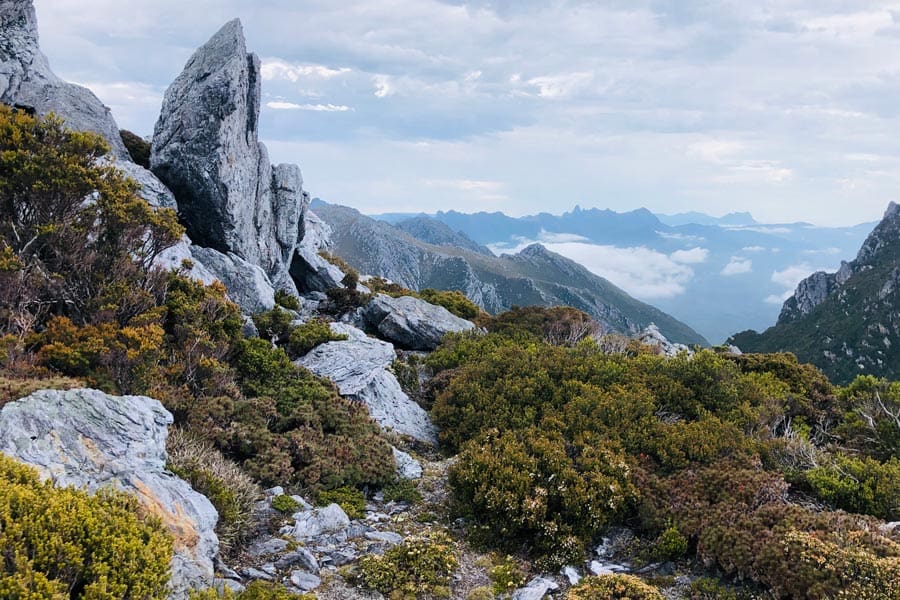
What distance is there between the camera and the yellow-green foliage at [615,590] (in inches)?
308

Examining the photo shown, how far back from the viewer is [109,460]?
26.5 ft

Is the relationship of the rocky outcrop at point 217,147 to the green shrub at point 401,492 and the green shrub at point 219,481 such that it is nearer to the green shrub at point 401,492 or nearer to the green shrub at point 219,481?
the green shrub at point 219,481

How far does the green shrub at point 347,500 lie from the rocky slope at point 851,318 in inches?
3976

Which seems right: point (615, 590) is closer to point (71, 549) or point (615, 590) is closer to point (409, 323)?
point (71, 549)

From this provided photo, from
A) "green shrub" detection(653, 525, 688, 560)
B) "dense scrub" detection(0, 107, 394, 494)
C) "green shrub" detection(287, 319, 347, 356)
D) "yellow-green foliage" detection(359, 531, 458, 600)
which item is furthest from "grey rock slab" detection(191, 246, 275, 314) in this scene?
"green shrub" detection(653, 525, 688, 560)

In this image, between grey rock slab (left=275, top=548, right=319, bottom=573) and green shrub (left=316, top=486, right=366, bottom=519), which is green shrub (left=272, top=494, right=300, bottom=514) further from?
grey rock slab (left=275, top=548, right=319, bottom=573)

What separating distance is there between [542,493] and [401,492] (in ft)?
11.4

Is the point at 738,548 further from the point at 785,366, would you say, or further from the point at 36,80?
the point at 36,80

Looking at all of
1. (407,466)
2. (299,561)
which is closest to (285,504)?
(299,561)

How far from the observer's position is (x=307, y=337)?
21.1m

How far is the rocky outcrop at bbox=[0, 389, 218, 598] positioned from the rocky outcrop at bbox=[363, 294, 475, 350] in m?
18.3

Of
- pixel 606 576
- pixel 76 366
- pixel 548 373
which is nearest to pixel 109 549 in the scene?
pixel 606 576

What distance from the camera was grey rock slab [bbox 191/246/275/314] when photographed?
23969 mm

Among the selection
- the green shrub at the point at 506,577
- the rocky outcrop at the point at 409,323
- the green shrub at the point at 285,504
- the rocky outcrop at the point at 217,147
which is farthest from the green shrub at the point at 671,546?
the rocky outcrop at the point at 217,147
